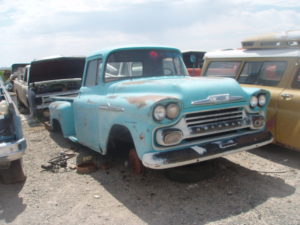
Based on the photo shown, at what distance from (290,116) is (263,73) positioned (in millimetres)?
1067

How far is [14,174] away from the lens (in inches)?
179

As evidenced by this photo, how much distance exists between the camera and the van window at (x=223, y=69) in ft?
19.8

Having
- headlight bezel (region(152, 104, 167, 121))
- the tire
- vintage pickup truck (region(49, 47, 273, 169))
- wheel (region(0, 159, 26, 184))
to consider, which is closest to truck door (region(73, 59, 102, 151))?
vintage pickup truck (region(49, 47, 273, 169))

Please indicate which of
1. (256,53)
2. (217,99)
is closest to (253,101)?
(217,99)

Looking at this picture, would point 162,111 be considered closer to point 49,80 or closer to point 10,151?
point 10,151


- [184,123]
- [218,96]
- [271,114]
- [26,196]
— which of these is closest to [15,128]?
[26,196]

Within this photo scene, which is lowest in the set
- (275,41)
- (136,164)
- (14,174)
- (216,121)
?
(14,174)

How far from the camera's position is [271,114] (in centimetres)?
499

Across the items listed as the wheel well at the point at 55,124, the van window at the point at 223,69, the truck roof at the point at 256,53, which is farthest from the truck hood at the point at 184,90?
the wheel well at the point at 55,124

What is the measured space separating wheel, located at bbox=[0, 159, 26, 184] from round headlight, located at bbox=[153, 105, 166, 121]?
2.33 meters

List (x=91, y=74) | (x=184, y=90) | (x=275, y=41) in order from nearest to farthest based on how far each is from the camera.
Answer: (x=184, y=90)
(x=91, y=74)
(x=275, y=41)

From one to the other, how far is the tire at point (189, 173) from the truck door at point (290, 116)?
138 centimetres

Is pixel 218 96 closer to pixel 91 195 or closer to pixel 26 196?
pixel 91 195

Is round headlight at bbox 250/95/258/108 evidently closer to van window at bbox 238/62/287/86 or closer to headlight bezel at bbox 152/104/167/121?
van window at bbox 238/62/287/86
